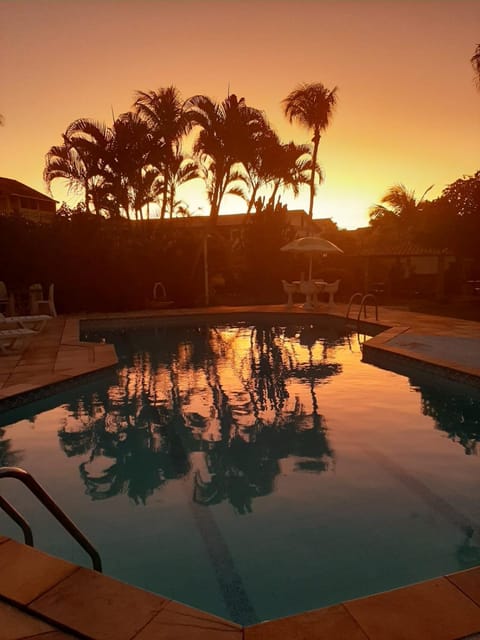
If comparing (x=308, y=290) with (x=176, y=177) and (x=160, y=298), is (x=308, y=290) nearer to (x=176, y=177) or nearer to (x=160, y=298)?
(x=160, y=298)

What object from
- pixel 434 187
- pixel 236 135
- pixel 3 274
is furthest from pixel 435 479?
pixel 434 187

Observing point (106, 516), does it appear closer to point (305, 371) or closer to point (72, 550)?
point (72, 550)

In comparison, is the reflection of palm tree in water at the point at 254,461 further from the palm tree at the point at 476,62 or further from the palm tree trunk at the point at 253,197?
the palm tree trunk at the point at 253,197

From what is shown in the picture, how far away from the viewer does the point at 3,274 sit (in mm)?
16188

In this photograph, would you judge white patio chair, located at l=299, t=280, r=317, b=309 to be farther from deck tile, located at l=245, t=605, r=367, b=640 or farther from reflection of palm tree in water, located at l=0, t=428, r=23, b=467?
deck tile, located at l=245, t=605, r=367, b=640

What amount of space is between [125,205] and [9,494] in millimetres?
18464

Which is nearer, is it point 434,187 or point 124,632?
point 124,632

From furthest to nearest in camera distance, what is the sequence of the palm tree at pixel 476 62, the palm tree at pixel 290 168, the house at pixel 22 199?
the house at pixel 22 199 → the palm tree at pixel 290 168 → the palm tree at pixel 476 62

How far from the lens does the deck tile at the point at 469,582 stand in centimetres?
240

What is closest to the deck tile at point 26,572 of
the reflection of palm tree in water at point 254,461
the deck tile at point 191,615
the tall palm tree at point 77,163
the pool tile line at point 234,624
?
the pool tile line at point 234,624

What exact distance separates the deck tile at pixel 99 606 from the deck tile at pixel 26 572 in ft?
0.23

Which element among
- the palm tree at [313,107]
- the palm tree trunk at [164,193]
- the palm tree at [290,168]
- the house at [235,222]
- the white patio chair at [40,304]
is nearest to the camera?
the white patio chair at [40,304]

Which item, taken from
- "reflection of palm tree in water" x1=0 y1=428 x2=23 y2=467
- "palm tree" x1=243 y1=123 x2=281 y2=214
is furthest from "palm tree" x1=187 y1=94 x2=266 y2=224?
"reflection of palm tree in water" x1=0 y1=428 x2=23 y2=467

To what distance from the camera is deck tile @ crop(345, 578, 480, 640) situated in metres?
2.13
